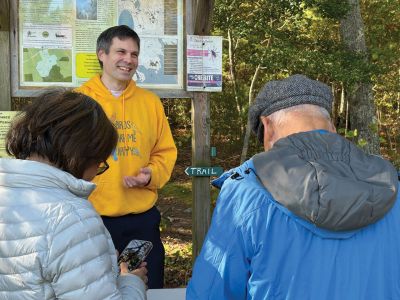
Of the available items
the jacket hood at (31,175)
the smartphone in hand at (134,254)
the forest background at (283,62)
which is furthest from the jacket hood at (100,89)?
the forest background at (283,62)

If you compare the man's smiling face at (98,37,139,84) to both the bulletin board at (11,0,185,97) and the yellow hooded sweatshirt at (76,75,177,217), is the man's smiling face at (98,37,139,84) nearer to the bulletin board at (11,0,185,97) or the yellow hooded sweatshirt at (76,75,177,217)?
the yellow hooded sweatshirt at (76,75,177,217)

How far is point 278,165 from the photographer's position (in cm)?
126

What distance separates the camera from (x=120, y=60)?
9.65 feet

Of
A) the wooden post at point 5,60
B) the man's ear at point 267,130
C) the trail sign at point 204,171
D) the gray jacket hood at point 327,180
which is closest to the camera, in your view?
the gray jacket hood at point 327,180

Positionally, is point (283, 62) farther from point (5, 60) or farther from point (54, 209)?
point (54, 209)

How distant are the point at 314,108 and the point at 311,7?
572cm

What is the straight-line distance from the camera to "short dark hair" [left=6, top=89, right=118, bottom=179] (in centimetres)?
147

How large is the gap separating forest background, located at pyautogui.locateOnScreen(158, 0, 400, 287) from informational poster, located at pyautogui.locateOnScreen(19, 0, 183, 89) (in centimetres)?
230

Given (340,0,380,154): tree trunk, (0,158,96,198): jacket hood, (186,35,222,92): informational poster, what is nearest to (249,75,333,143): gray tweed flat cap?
(0,158,96,198): jacket hood

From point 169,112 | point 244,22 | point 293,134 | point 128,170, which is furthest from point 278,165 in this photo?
point 169,112

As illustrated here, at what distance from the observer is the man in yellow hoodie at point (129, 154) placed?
9.37 feet

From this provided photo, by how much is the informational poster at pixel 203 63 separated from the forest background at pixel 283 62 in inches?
84.0

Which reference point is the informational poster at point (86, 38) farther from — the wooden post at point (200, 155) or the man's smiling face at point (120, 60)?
the man's smiling face at point (120, 60)

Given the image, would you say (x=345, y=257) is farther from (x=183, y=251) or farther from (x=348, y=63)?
(x=348, y=63)
